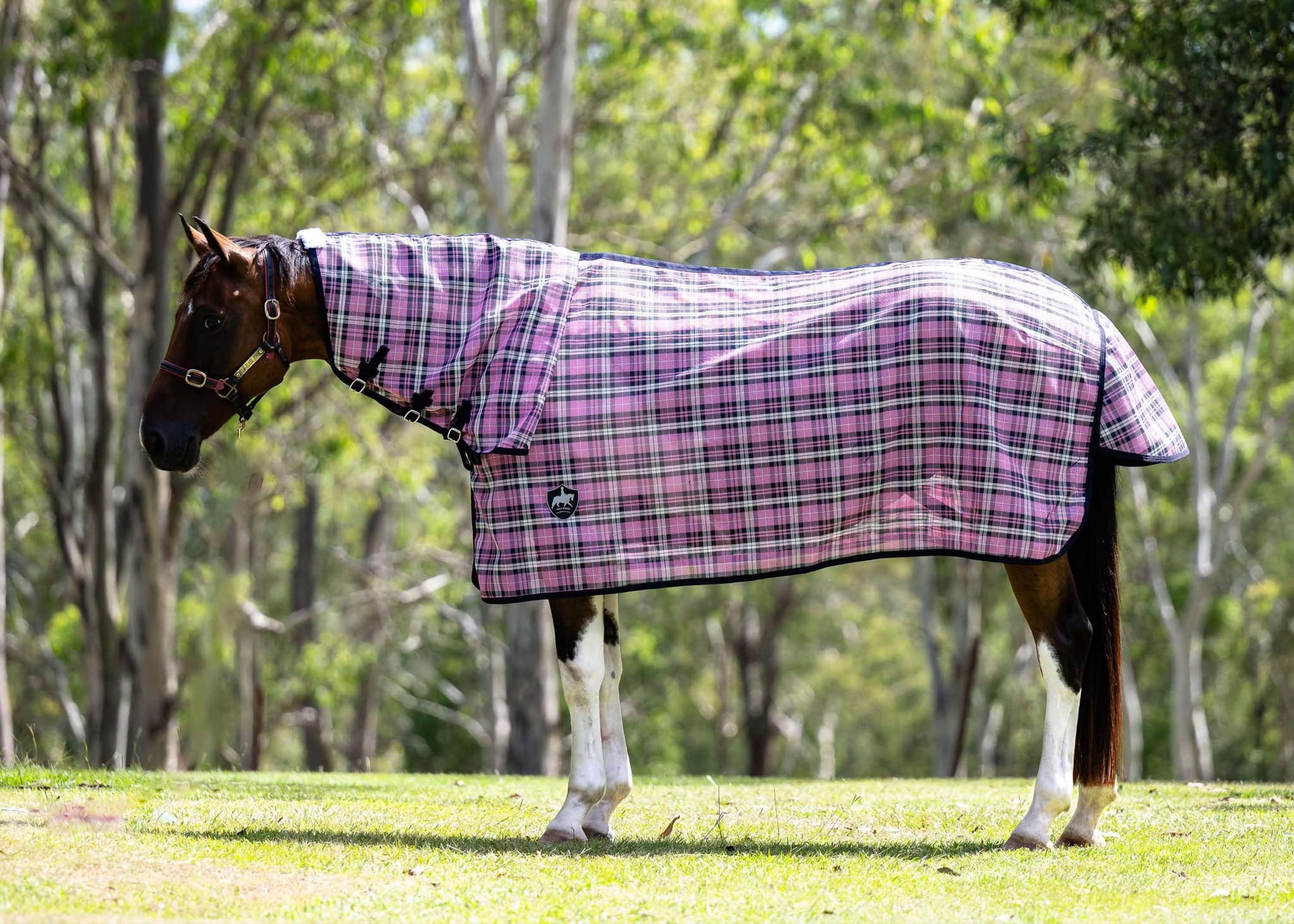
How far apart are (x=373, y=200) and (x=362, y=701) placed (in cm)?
1225

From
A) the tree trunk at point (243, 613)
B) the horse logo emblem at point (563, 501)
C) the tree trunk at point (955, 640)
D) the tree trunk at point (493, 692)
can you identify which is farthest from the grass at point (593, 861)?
the tree trunk at point (955, 640)

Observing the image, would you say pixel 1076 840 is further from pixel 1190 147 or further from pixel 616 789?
pixel 1190 147

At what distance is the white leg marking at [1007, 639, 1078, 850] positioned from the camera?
5.77m

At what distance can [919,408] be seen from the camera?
5.79m

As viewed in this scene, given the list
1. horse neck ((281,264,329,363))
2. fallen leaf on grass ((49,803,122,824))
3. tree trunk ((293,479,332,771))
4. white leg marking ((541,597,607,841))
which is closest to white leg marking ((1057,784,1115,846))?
white leg marking ((541,597,607,841))

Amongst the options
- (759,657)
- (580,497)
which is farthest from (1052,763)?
(759,657)

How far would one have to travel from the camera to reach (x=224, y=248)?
572 cm

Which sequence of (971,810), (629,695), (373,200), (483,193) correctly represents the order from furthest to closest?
(629,695), (373,200), (483,193), (971,810)

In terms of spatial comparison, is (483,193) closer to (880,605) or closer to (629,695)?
(629,695)

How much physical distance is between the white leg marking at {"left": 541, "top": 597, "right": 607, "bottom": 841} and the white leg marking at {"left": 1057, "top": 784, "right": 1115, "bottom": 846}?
194cm

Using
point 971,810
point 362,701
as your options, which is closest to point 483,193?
point 971,810

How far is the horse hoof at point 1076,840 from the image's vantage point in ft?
19.5

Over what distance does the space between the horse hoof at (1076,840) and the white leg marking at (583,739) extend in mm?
1905

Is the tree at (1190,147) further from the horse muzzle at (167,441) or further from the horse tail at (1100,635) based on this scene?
the horse muzzle at (167,441)
